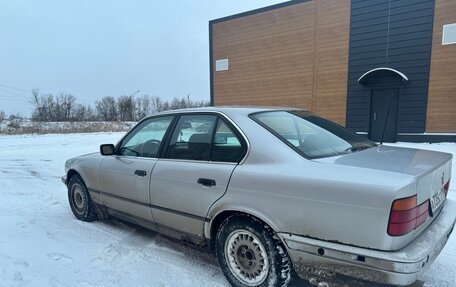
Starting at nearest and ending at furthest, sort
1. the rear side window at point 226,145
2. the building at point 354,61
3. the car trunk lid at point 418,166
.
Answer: the car trunk lid at point 418,166, the rear side window at point 226,145, the building at point 354,61

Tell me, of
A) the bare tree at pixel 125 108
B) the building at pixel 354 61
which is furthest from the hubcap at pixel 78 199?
the bare tree at pixel 125 108

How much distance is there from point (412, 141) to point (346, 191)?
1414 cm

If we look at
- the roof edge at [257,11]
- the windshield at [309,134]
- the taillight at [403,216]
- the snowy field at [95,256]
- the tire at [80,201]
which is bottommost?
the snowy field at [95,256]

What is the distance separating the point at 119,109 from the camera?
2330 inches

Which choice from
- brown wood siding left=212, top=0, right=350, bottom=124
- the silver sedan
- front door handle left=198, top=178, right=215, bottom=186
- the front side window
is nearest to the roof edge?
brown wood siding left=212, top=0, right=350, bottom=124

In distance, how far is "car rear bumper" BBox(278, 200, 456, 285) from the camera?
1978 mm

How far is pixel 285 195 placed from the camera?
237 cm

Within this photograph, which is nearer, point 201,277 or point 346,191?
point 346,191

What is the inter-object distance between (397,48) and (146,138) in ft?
45.9

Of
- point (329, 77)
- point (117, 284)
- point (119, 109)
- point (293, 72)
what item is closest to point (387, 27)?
point (329, 77)

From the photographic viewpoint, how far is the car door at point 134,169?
352cm

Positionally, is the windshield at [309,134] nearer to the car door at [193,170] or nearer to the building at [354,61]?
the car door at [193,170]

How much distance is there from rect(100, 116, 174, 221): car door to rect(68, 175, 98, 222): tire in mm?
520

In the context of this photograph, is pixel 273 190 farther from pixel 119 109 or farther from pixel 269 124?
pixel 119 109
